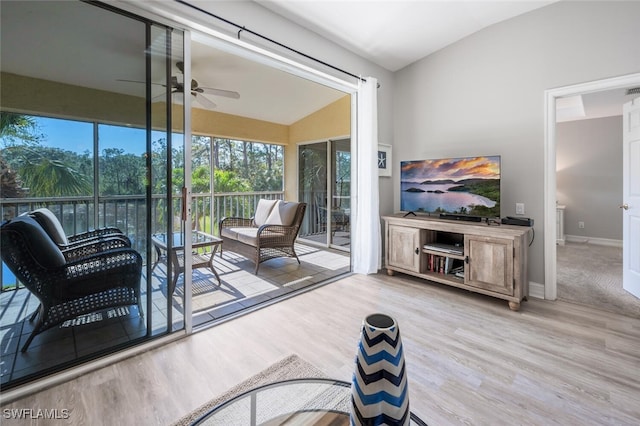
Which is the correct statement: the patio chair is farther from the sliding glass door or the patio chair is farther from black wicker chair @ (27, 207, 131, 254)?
the sliding glass door

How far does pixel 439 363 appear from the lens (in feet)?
5.92

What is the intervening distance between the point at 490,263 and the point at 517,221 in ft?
1.65

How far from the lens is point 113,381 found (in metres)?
1.64

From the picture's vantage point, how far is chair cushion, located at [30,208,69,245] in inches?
66.3

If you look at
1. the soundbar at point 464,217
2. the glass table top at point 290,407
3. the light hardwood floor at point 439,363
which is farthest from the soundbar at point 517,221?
the glass table top at point 290,407

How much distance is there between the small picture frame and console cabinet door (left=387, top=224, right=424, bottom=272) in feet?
2.55

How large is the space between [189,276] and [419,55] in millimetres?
3527

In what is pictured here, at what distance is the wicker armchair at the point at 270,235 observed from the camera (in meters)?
3.72

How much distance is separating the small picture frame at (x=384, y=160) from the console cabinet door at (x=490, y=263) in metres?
1.40

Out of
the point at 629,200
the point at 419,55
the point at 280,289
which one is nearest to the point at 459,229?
the point at 629,200

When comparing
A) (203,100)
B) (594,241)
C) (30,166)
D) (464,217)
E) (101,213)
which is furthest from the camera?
(594,241)

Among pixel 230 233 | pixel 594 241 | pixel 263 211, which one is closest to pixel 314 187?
pixel 263 211

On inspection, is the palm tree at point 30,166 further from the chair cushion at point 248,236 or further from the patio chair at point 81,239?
the chair cushion at point 248,236

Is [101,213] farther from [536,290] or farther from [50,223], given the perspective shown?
[536,290]
